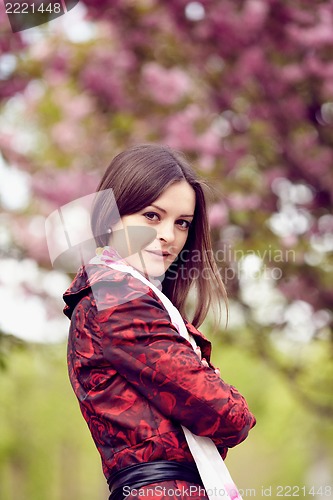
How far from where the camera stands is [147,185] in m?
1.81

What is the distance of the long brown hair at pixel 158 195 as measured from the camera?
5.98ft

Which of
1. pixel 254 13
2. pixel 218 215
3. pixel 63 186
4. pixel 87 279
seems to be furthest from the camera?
pixel 63 186

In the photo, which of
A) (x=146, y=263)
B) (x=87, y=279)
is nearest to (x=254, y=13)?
(x=146, y=263)

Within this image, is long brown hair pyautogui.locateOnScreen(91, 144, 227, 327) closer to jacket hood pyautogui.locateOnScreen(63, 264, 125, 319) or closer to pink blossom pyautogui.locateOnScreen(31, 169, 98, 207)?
jacket hood pyautogui.locateOnScreen(63, 264, 125, 319)

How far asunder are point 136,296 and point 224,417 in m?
0.30

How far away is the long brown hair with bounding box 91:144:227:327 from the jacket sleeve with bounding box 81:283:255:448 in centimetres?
28

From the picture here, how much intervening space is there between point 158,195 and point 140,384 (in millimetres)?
443

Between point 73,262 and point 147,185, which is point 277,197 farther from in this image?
point 147,185

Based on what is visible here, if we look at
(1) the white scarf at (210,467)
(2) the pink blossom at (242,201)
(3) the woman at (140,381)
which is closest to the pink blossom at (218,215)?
(2) the pink blossom at (242,201)

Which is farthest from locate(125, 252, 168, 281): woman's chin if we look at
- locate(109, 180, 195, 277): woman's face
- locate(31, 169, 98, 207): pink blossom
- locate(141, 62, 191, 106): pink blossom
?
locate(141, 62, 191, 106): pink blossom

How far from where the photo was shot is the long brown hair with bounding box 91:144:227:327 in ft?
5.98

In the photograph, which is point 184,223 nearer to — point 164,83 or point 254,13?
point 254,13

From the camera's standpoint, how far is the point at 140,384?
1.61 m

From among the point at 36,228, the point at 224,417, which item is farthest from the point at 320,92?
the point at 224,417
